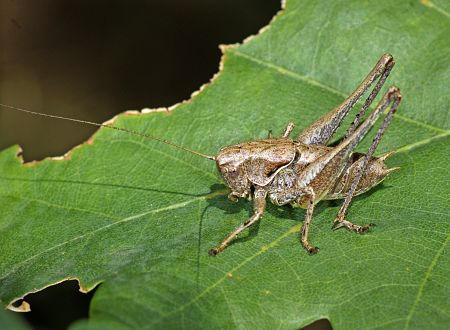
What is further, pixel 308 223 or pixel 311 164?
pixel 311 164

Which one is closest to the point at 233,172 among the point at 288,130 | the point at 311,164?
the point at 311,164

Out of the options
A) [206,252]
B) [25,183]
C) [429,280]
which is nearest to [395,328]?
[429,280]

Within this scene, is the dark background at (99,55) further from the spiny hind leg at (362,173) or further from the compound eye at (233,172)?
the spiny hind leg at (362,173)

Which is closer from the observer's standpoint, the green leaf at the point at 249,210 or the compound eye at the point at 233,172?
the green leaf at the point at 249,210

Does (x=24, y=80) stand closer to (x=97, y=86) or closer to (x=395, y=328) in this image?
(x=97, y=86)

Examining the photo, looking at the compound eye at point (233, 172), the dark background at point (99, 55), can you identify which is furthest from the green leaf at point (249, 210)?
the dark background at point (99, 55)

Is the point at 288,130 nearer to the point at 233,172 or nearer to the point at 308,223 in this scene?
the point at 233,172
